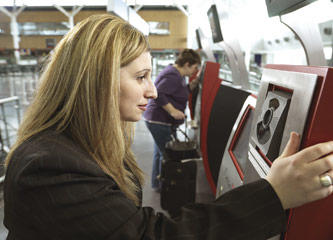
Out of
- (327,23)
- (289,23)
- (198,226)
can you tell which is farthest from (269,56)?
(198,226)

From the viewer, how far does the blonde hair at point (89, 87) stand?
0.71 m

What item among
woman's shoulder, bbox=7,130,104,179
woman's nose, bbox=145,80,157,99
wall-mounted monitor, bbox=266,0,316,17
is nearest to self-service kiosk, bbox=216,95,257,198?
wall-mounted monitor, bbox=266,0,316,17

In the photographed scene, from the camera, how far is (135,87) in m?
0.80

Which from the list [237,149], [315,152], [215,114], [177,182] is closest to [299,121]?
[315,152]

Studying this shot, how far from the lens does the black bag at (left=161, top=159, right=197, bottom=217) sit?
98.7 inches

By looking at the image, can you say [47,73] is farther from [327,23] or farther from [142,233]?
[327,23]

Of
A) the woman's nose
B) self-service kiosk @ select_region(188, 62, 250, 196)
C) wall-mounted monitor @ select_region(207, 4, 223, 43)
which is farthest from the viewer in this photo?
wall-mounted monitor @ select_region(207, 4, 223, 43)

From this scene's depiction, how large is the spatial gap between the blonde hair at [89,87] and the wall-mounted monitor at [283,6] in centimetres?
61

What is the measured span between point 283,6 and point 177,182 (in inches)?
74.6

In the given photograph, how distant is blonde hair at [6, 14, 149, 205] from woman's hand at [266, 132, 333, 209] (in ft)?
1.58

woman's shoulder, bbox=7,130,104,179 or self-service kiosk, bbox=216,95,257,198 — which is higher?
woman's shoulder, bbox=7,130,104,179

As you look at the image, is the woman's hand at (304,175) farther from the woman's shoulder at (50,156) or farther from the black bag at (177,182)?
the black bag at (177,182)

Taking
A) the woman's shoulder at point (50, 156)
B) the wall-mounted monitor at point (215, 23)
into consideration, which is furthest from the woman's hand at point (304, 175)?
the wall-mounted monitor at point (215, 23)

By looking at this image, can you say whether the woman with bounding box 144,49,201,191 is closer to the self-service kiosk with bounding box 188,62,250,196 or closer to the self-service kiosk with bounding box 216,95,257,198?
the self-service kiosk with bounding box 188,62,250,196
